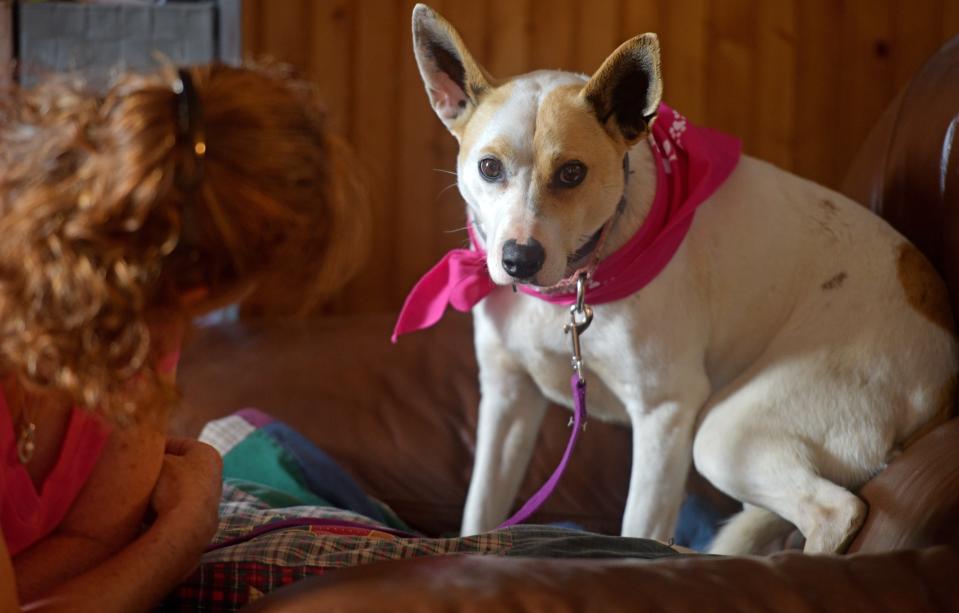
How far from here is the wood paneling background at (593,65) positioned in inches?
85.8

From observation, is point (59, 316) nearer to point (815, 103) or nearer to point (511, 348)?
point (511, 348)

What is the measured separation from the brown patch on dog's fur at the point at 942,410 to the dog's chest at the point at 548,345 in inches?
16.2

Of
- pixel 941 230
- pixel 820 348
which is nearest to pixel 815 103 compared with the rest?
pixel 941 230

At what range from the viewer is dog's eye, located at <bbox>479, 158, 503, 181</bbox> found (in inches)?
53.8

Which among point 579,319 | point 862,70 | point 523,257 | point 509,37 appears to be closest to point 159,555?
point 523,257

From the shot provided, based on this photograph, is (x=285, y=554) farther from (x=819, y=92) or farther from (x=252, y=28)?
(x=819, y=92)

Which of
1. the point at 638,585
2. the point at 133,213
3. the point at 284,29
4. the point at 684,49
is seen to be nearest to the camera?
the point at 133,213

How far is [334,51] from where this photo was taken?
2178 millimetres

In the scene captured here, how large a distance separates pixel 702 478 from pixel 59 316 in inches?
52.6

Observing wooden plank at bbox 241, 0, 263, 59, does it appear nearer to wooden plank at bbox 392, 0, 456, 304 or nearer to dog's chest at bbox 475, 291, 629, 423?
wooden plank at bbox 392, 0, 456, 304

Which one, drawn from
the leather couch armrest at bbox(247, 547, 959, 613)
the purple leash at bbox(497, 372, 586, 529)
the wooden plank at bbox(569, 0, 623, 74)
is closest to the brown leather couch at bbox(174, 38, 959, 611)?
the leather couch armrest at bbox(247, 547, 959, 613)

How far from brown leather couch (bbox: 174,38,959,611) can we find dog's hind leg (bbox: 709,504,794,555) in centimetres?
21

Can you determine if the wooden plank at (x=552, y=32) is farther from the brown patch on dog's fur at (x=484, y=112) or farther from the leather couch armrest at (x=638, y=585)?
the leather couch armrest at (x=638, y=585)

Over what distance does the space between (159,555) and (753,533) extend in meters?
0.93
